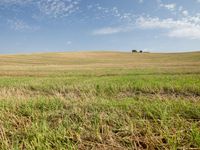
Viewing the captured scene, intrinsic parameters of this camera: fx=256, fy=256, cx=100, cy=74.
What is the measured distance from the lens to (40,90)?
15.7m

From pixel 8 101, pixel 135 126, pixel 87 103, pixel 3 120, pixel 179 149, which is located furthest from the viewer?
pixel 8 101

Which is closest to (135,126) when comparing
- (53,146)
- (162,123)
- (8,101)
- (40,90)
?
(162,123)

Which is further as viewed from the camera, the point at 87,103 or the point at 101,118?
the point at 87,103

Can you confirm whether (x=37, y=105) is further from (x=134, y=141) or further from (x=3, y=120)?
(x=134, y=141)

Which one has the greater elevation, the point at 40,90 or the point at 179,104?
the point at 179,104

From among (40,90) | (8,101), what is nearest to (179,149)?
(8,101)

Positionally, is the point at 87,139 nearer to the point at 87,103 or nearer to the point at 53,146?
the point at 53,146

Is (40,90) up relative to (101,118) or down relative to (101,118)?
down

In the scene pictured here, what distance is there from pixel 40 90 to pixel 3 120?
10.0m

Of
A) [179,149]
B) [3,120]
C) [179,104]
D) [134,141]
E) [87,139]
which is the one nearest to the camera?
[179,149]

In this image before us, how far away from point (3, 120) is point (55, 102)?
5.88 feet

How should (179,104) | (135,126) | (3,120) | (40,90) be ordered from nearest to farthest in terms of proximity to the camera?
(135,126)
(3,120)
(179,104)
(40,90)

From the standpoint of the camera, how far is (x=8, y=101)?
25.1 feet

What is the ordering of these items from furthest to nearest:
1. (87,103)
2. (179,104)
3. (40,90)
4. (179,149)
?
(40,90), (87,103), (179,104), (179,149)
